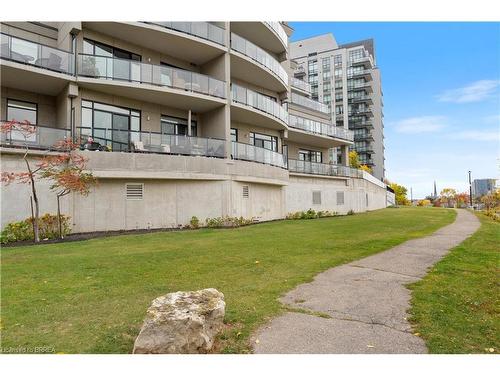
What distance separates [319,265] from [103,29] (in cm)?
1654

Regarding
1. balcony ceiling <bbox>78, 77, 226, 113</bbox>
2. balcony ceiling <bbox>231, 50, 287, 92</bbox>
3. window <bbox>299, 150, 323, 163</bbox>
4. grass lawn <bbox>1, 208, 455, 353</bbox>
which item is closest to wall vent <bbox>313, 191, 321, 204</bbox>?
window <bbox>299, 150, 323, 163</bbox>

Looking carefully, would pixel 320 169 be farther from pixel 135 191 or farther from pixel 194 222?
pixel 135 191

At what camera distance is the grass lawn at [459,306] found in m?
4.10

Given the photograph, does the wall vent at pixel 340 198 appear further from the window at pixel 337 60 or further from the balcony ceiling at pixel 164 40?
the window at pixel 337 60

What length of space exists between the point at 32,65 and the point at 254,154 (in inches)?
482

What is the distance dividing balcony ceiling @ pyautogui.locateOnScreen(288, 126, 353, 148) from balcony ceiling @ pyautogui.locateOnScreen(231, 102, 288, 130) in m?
3.76

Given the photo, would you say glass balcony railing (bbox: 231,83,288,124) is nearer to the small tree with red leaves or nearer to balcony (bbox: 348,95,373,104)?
the small tree with red leaves

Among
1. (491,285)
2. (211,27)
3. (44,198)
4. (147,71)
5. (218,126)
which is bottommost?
(491,285)

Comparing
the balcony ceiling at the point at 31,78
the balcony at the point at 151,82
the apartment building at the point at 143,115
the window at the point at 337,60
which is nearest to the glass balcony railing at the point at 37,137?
the apartment building at the point at 143,115

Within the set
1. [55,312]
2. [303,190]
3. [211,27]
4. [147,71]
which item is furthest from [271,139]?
[55,312]

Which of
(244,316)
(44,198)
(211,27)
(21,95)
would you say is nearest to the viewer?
(244,316)

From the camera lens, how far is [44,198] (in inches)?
565

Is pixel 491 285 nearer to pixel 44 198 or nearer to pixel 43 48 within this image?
pixel 44 198

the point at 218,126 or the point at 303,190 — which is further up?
the point at 218,126
